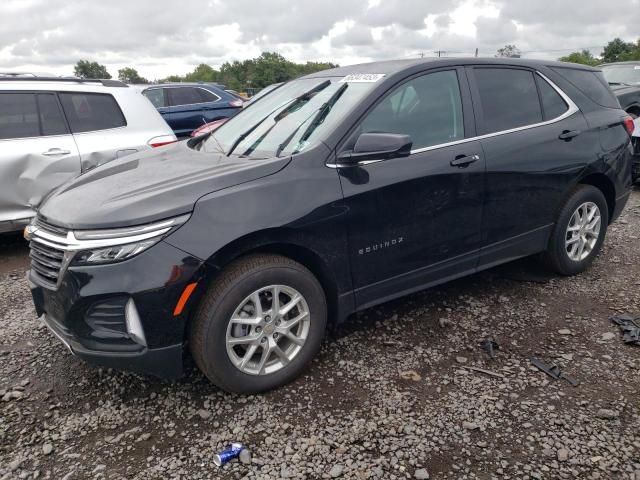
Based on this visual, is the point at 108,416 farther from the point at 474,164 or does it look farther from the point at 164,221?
the point at 474,164

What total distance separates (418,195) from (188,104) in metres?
9.20

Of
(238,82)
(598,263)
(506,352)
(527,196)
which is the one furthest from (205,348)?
(238,82)

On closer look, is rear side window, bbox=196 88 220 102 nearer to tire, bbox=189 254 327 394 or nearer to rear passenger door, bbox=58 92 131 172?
rear passenger door, bbox=58 92 131 172

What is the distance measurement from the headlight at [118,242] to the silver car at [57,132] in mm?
2680

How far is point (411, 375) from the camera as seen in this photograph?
2.88 m

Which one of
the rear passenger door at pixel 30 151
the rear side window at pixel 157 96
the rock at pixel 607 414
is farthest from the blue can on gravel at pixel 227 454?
the rear side window at pixel 157 96

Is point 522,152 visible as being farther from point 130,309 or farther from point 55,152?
point 55,152

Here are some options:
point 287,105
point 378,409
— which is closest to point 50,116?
point 287,105

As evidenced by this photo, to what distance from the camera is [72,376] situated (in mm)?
2973

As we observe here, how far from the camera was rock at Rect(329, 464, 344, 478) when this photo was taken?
7.22ft

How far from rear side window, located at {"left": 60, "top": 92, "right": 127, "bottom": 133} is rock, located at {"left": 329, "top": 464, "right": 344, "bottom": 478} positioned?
454 centimetres

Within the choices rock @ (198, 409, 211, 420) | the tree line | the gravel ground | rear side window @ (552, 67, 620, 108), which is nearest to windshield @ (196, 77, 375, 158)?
the gravel ground

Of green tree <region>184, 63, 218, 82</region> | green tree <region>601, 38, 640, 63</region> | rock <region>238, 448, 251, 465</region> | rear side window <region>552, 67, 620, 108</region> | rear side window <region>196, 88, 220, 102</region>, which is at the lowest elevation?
rock <region>238, 448, 251, 465</region>

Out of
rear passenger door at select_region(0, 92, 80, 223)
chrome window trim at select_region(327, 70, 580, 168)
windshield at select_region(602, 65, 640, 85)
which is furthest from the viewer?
windshield at select_region(602, 65, 640, 85)
